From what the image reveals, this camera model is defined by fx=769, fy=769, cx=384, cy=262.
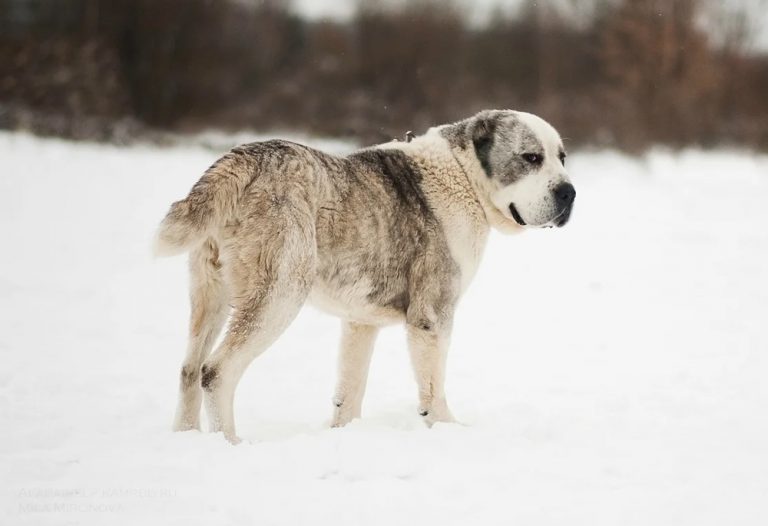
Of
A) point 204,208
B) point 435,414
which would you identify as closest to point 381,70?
point 435,414

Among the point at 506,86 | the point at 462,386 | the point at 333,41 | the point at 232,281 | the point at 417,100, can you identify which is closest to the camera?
the point at 232,281

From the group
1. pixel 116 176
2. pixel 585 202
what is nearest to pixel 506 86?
pixel 585 202

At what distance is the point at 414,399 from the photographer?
223 inches

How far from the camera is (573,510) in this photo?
3.34 m

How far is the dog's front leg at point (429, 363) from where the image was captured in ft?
15.5

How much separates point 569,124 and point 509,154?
2107 cm

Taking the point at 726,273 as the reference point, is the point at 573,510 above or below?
below

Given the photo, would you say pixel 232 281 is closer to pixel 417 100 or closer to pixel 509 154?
pixel 509 154

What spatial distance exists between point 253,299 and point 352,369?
1.21 metres

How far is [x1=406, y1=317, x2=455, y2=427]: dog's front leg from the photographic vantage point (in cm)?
473

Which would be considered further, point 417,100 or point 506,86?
point 506,86

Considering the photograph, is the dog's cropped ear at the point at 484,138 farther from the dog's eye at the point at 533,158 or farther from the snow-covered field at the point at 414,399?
the snow-covered field at the point at 414,399

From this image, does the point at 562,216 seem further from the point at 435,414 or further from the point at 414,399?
the point at 414,399

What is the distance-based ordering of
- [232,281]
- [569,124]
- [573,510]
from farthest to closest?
[569,124], [232,281], [573,510]
